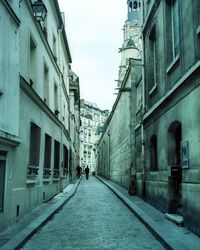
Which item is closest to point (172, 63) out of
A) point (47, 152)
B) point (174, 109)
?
point (174, 109)

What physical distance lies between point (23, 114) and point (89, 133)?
297 feet

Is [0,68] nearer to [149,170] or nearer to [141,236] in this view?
[141,236]

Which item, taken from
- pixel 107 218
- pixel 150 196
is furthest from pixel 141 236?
pixel 150 196

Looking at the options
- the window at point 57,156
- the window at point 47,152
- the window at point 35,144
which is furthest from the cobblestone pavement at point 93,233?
the window at point 57,156

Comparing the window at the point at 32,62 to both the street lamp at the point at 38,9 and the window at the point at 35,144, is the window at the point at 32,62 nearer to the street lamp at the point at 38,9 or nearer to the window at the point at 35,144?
the street lamp at the point at 38,9

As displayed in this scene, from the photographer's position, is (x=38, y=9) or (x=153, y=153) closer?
(x=38, y=9)

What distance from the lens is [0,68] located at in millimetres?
7613

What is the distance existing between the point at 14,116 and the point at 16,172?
1.46 meters

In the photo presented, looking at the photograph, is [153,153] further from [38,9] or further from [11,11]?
[11,11]

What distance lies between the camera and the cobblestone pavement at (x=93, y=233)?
6.92m

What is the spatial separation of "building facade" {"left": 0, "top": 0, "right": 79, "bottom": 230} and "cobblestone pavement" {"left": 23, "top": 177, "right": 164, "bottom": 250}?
0.96 meters

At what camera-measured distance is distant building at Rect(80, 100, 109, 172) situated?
9394 centimetres

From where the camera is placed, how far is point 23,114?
10016 millimetres

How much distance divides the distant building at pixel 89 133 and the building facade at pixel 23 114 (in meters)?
75.1
